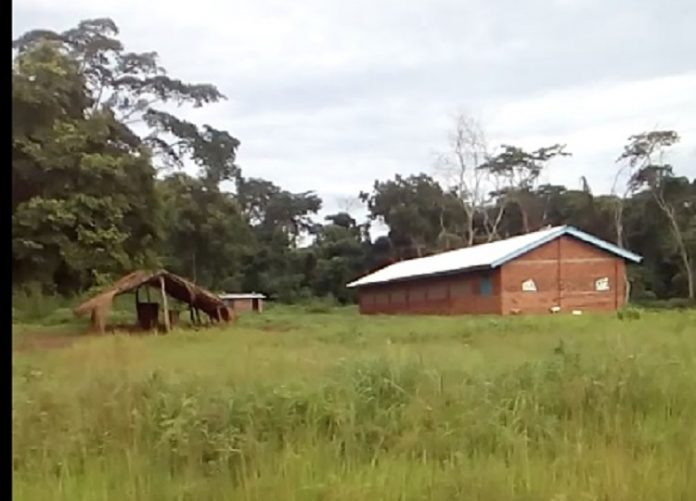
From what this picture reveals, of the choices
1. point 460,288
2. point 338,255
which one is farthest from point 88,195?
point 460,288

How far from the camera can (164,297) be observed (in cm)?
1171

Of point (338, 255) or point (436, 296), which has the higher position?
point (338, 255)

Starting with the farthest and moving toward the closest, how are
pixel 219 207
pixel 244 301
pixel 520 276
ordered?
pixel 520 276 → pixel 244 301 → pixel 219 207

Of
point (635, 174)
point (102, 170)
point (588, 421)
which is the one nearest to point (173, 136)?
point (102, 170)

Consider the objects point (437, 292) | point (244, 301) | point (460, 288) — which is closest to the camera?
point (244, 301)

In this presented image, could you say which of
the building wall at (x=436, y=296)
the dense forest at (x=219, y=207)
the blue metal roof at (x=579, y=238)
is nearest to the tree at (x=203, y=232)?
the dense forest at (x=219, y=207)

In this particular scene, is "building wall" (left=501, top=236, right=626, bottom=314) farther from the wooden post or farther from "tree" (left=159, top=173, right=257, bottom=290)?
the wooden post

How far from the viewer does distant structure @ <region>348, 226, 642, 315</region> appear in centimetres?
1267

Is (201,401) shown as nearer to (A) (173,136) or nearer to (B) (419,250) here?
(A) (173,136)

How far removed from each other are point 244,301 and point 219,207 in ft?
10.2

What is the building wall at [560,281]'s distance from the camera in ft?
44.1

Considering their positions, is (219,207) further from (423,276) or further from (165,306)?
(423,276)

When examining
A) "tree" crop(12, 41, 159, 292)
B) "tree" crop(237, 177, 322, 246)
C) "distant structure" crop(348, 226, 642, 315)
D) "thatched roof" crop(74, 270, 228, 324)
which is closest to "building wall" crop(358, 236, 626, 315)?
Result: "distant structure" crop(348, 226, 642, 315)

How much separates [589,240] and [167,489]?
976cm
